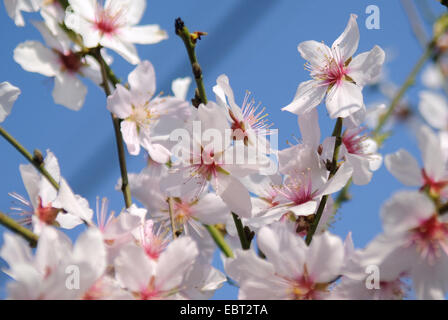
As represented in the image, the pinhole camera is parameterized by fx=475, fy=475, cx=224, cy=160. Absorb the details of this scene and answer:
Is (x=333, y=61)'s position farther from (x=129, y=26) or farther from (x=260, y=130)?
(x=129, y=26)

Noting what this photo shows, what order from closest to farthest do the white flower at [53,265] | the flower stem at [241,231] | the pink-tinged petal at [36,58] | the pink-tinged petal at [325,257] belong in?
the white flower at [53,265], the pink-tinged petal at [325,257], the flower stem at [241,231], the pink-tinged petal at [36,58]

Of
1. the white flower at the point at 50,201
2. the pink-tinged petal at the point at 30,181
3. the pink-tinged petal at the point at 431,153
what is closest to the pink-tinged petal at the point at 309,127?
the pink-tinged petal at the point at 431,153

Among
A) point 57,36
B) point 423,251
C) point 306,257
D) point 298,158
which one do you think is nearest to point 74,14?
point 57,36

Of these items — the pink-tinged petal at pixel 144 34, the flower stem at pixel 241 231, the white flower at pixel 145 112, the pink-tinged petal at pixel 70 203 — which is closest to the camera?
the pink-tinged petal at pixel 70 203

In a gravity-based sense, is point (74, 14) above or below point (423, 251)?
above

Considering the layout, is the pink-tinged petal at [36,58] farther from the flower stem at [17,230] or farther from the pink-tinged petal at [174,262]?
the pink-tinged petal at [174,262]
